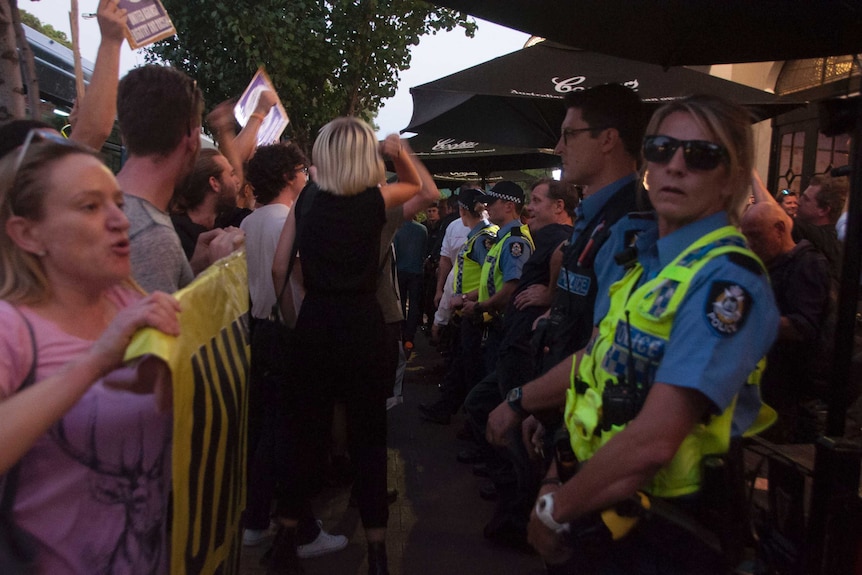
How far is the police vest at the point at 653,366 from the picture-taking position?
1.67 metres

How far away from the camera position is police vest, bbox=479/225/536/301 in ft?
18.5

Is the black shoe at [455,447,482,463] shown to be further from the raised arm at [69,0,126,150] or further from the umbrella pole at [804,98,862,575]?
the raised arm at [69,0,126,150]

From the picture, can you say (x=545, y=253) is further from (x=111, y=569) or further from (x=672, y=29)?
(x=111, y=569)

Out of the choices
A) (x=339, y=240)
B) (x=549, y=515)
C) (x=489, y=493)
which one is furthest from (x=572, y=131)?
(x=489, y=493)

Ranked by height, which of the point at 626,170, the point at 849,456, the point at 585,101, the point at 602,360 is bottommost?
the point at 849,456

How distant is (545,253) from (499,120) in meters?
1.88

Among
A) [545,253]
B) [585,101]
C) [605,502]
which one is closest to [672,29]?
[585,101]

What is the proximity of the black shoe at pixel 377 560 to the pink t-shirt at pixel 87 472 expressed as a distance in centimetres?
200

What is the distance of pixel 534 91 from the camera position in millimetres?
4391

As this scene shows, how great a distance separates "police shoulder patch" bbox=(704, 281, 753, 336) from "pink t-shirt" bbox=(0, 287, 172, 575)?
1.17 metres

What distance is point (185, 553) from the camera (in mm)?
1574

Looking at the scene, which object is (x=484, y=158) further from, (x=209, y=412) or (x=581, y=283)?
(x=209, y=412)

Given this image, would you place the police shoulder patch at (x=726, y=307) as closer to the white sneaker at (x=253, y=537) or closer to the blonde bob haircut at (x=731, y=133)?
the blonde bob haircut at (x=731, y=133)

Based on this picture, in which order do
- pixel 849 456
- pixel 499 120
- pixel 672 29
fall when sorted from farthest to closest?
pixel 499 120, pixel 672 29, pixel 849 456
